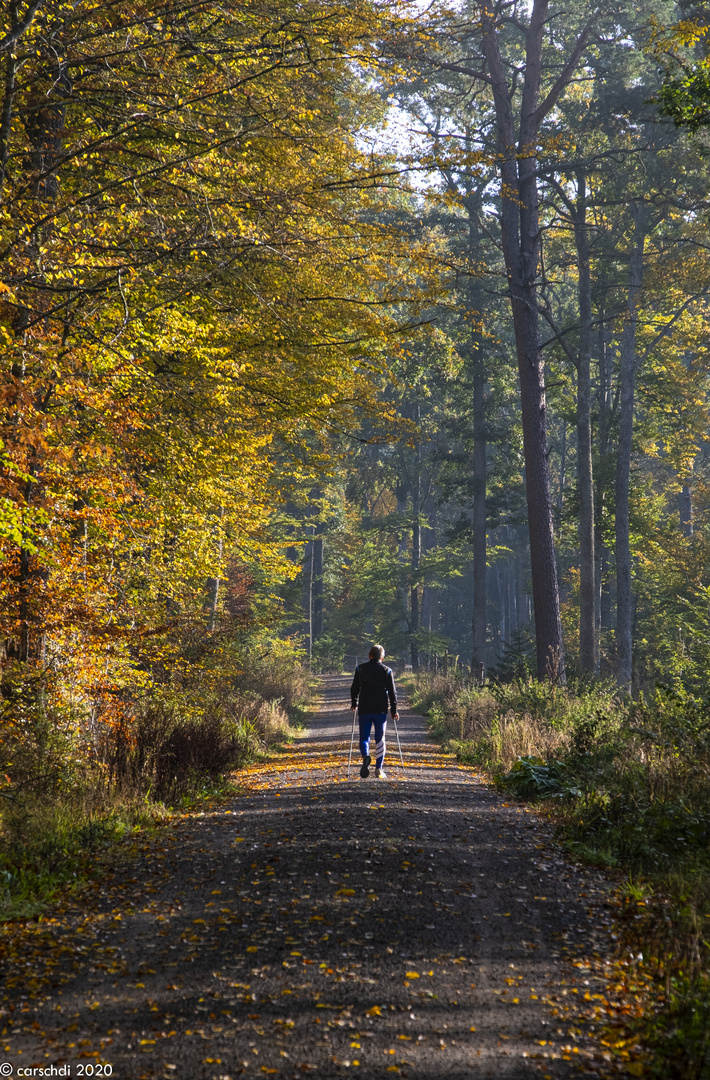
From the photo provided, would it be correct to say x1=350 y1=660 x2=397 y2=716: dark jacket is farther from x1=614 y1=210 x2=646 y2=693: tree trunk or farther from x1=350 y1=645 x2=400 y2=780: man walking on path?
x1=614 y1=210 x2=646 y2=693: tree trunk

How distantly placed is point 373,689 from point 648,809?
15.4 feet

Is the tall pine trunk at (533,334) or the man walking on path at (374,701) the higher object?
the tall pine trunk at (533,334)

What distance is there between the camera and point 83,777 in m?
8.62

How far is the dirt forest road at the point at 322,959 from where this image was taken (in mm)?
3676

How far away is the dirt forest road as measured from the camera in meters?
3.68

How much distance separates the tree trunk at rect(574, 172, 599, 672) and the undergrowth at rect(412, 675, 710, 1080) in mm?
9984

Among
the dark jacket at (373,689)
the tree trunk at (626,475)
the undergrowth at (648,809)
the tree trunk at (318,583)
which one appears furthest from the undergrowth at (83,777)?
the tree trunk at (318,583)

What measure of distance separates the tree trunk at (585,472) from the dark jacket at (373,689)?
13.6m

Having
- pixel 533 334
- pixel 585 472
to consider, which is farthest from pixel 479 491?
pixel 533 334

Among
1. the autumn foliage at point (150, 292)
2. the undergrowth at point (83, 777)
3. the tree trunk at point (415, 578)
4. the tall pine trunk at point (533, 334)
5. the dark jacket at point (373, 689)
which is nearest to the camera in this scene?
the undergrowth at point (83, 777)

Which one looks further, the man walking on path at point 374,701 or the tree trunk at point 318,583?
the tree trunk at point 318,583

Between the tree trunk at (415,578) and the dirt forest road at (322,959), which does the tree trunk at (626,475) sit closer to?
the tree trunk at (415,578)

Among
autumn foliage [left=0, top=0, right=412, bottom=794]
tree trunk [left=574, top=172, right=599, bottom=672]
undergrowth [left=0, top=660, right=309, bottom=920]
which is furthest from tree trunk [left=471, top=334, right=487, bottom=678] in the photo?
undergrowth [left=0, top=660, right=309, bottom=920]

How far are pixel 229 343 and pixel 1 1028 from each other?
9.52m
